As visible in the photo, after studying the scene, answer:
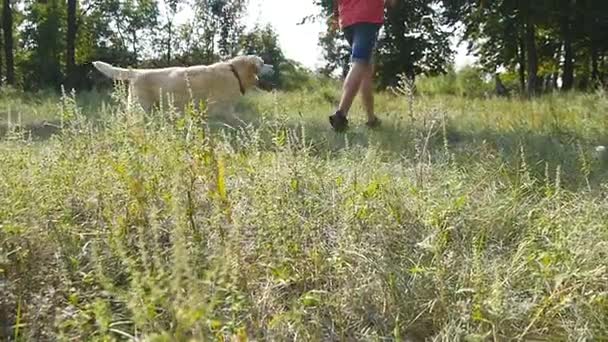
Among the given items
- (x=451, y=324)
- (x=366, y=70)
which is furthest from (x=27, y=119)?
(x=451, y=324)

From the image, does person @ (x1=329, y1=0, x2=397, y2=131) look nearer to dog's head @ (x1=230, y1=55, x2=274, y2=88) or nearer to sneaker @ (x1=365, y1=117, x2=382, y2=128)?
sneaker @ (x1=365, y1=117, x2=382, y2=128)

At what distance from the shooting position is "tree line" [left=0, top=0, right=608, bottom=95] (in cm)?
1291

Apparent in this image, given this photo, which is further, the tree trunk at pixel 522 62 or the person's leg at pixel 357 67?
the tree trunk at pixel 522 62

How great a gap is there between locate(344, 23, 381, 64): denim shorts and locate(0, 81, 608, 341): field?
6.62ft

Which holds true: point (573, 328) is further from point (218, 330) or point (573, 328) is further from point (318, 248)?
point (218, 330)

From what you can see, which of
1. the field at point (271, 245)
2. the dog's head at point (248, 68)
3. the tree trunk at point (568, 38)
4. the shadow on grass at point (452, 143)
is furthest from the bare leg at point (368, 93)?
the tree trunk at point (568, 38)

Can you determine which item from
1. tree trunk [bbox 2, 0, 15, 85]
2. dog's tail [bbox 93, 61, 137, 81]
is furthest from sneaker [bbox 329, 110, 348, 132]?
tree trunk [bbox 2, 0, 15, 85]

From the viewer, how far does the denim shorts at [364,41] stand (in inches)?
163

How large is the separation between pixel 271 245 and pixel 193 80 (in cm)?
390

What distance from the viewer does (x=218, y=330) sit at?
3.86 feet

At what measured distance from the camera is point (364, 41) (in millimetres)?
4160

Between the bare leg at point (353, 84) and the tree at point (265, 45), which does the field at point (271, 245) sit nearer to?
the bare leg at point (353, 84)

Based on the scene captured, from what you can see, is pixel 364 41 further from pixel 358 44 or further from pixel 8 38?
pixel 8 38

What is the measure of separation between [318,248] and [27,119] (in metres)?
5.83
